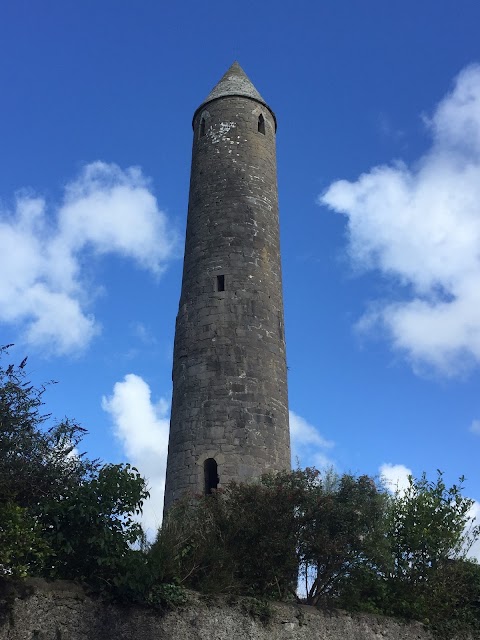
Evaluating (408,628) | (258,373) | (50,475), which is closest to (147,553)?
(50,475)

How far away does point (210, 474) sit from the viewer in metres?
17.4

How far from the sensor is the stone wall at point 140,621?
899 cm

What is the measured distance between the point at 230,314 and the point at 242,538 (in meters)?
8.18

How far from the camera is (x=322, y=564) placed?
12.8 meters

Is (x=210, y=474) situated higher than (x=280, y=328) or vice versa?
(x=280, y=328)

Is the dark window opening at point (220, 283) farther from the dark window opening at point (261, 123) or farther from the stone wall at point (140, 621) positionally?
the stone wall at point (140, 621)

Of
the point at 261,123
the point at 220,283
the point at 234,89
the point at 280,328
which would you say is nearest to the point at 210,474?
the point at 280,328

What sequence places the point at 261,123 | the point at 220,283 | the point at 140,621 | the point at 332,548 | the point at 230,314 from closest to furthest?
the point at 140,621
the point at 332,548
the point at 230,314
the point at 220,283
the point at 261,123

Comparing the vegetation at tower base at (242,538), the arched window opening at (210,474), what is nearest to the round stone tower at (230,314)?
the arched window opening at (210,474)

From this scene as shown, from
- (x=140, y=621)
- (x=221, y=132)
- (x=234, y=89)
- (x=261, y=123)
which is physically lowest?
(x=140, y=621)

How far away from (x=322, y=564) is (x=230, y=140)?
14584 millimetres

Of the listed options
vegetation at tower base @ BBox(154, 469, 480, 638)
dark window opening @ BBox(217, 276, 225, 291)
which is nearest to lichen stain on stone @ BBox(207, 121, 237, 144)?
dark window opening @ BBox(217, 276, 225, 291)

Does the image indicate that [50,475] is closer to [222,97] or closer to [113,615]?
[113,615]

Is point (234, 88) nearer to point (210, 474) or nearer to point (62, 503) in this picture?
point (210, 474)
